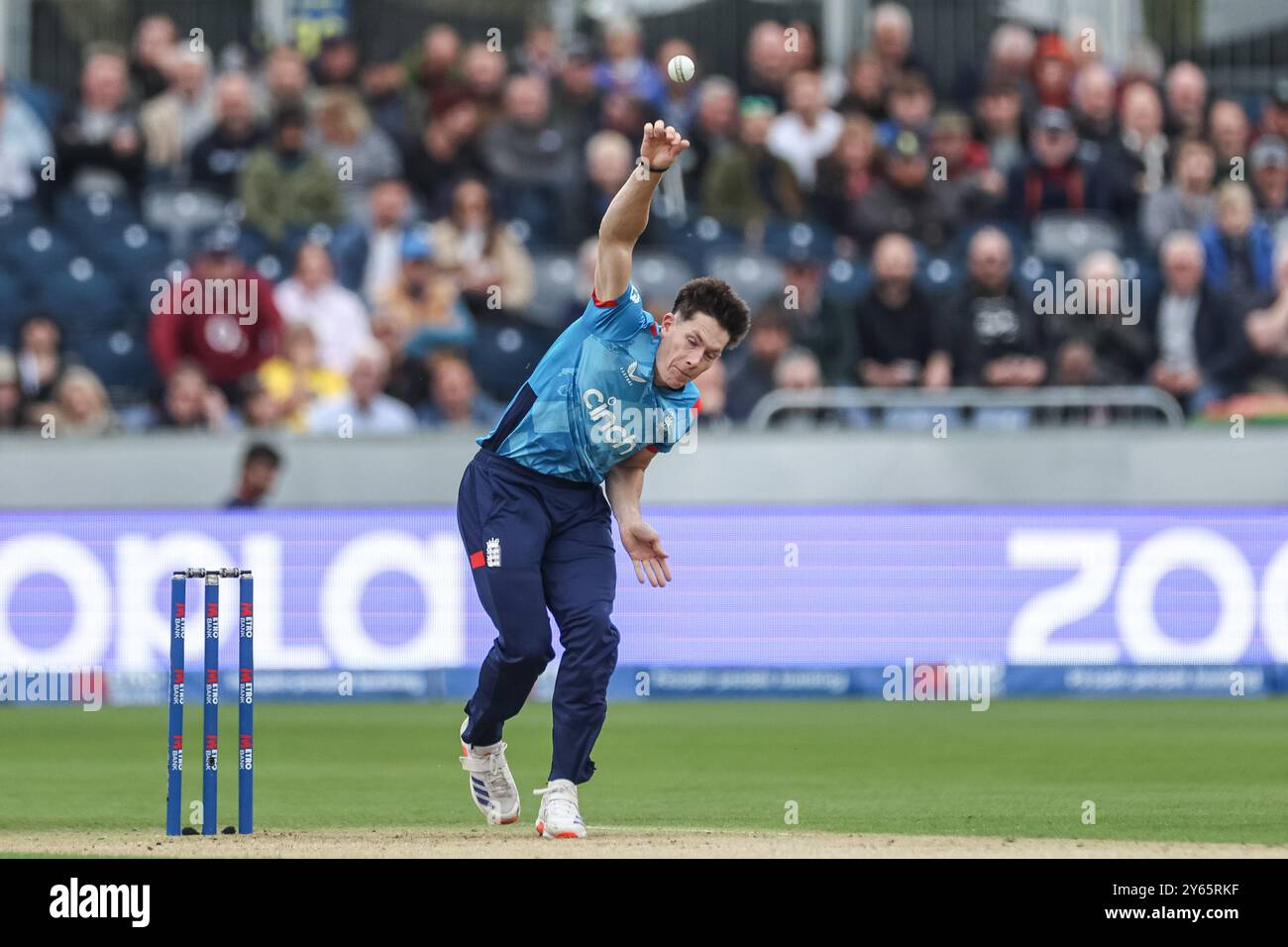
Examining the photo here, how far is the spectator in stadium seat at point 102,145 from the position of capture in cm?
1964

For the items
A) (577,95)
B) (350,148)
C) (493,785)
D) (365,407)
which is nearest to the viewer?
(493,785)

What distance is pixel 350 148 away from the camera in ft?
63.9

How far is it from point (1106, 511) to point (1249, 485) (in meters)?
1.33

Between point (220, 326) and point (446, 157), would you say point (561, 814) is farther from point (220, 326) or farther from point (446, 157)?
point (446, 157)

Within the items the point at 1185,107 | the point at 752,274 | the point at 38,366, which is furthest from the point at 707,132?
the point at 38,366

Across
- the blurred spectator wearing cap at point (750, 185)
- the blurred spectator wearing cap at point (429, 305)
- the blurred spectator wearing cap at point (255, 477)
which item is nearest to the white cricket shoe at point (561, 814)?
the blurred spectator wearing cap at point (255, 477)

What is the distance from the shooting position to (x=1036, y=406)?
17547mm

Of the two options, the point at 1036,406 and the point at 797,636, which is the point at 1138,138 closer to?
the point at 1036,406

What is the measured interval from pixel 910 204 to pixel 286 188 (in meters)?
5.28

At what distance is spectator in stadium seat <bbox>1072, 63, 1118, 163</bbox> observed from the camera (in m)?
19.6

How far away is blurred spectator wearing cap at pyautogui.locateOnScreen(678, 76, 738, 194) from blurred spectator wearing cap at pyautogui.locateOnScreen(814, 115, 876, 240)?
87 centimetres

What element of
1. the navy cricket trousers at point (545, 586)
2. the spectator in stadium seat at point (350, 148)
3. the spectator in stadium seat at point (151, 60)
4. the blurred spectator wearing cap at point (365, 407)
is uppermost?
the spectator in stadium seat at point (151, 60)

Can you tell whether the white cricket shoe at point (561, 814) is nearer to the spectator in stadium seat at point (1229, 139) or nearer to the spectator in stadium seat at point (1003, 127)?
the spectator in stadium seat at point (1003, 127)

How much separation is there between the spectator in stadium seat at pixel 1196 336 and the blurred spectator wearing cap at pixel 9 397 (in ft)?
29.6
